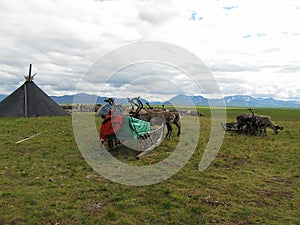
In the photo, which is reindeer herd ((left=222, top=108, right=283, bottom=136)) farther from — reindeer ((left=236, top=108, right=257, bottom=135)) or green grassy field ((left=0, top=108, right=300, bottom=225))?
green grassy field ((left=0, top=108, right=300, bottom=225))

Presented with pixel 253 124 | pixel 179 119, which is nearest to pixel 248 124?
pixel 253 124

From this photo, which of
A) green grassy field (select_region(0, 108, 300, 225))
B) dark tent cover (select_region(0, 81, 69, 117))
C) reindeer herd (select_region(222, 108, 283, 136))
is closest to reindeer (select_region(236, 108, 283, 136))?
reindeer herd (select_region(222, 108, 283, 136))

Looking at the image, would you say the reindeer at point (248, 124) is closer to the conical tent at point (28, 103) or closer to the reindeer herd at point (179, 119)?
the reindeer herd at point (179, 119)

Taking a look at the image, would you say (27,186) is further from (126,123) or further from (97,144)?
(97,144)

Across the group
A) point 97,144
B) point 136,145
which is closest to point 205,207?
point 136,145

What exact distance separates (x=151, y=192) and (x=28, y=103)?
24689mm

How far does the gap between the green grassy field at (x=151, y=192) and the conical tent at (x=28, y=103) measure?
51.1 feet

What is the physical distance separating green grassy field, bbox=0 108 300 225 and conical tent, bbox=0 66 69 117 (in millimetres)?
15573

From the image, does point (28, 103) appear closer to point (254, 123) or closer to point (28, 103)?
point (28, 103)

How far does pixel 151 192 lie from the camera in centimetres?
817

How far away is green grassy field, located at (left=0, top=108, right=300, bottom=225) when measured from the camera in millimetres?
6586

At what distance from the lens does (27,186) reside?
865 centimetres

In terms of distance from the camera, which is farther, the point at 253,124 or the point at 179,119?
the point at 253,124

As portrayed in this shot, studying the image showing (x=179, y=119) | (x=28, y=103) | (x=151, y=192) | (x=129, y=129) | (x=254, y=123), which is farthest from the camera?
(x=28, y=103)
